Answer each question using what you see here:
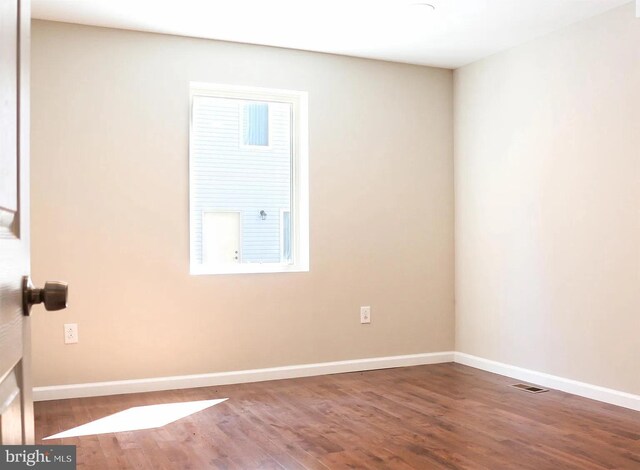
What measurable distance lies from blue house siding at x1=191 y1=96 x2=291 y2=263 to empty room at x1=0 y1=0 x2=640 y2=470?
0.05 feet

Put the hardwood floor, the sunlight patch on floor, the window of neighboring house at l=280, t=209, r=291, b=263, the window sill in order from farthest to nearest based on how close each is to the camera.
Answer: the window of neighboring house at l=280, t=209, r=291, b=263, the window sill, the sunlight patch on floor, the hardwood floor

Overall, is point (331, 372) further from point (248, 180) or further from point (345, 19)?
point (345, 19)

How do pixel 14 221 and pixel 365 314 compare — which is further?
pixel 365 314

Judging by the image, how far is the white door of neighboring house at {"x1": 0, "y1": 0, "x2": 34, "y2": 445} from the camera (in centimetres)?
65

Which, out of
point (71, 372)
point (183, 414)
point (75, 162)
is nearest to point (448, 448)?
point (183, 414)

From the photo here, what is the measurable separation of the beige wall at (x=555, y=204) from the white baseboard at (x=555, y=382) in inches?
1.8

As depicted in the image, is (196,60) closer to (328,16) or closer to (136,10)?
(136,10)

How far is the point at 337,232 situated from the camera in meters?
4.64

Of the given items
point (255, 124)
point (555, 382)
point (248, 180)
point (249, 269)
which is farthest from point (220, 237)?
point (555, 382)

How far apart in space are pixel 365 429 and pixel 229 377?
1.35 meters

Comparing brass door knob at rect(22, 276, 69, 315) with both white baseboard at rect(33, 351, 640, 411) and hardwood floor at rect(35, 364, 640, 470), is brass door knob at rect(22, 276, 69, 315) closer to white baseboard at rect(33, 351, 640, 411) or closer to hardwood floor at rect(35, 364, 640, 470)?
hardwood floor at rect(35, 364, 640, 470)

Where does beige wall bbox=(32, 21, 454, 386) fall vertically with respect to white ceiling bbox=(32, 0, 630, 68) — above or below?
below

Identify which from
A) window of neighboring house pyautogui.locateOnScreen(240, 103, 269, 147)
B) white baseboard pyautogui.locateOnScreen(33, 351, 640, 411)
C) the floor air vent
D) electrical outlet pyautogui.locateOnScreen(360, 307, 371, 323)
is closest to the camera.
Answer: white baseboard pyautogui.locateOnScreen(33, 351, 640, 411)

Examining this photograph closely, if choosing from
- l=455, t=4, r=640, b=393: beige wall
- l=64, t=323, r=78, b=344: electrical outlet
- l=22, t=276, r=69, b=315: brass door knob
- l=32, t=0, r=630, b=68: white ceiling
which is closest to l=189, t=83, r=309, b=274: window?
l=32, t=0, r=630, b=68: white ceiling
